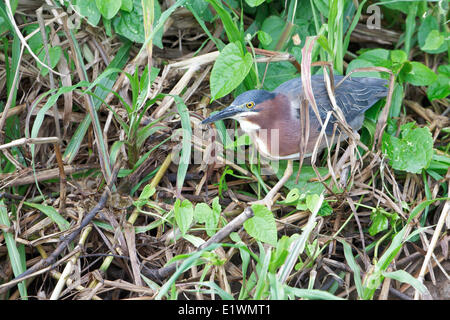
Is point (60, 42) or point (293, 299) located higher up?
point (60, 42)

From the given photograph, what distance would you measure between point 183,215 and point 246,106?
0.82 m

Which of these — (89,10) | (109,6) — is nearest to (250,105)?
(109,6)

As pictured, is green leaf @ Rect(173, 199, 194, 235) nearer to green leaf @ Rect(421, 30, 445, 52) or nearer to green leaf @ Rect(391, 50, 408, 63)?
green leaf @ Rect(391, 50, 408, 63)

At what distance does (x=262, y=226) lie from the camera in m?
2.54

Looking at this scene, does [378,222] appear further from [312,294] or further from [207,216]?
[207,216]

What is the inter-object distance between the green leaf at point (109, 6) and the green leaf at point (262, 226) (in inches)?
58.0

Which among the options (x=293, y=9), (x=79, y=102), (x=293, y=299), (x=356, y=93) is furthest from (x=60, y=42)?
(x=293, y=299)

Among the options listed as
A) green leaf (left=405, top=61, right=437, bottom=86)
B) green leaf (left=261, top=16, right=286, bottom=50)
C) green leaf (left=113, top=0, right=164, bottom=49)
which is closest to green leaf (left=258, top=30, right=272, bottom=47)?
green leaf (left=261, top=16, right=286, bottom=50)

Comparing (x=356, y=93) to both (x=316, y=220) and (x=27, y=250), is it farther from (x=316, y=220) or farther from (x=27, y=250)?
(x=27, y=250)

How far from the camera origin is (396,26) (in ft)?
12.6

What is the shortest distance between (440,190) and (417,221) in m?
0.43

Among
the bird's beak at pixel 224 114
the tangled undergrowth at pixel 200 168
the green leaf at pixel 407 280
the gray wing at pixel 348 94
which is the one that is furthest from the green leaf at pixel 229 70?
the green leaf at pixel 407 280

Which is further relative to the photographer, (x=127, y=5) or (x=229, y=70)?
(x=127, y=5)

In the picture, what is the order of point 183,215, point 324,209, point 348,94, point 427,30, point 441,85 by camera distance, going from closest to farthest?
point 183,215
point 324,209
point 348,94
point 441,85
point 427,30
